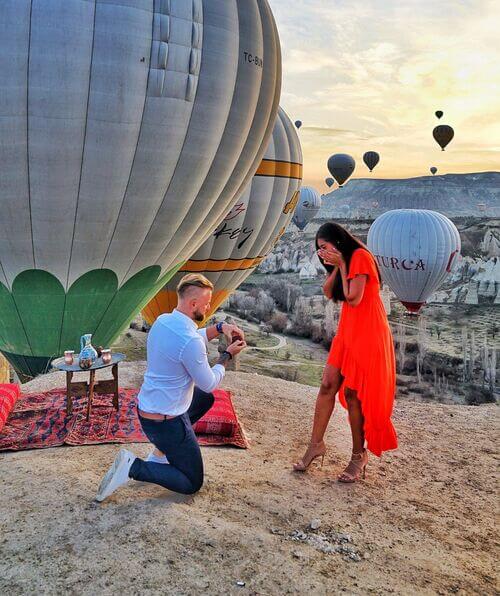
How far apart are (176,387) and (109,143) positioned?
128 inches

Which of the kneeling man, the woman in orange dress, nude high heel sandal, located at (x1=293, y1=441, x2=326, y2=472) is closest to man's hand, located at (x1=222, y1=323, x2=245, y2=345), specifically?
the kneeling man

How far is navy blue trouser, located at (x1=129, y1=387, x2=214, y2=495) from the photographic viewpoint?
2.80m

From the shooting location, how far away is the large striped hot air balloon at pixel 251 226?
9555mm

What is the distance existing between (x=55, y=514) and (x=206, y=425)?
1.68 metres

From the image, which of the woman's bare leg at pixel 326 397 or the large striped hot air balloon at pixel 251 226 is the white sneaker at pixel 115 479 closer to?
the woman's bare leg at pixel 326 397

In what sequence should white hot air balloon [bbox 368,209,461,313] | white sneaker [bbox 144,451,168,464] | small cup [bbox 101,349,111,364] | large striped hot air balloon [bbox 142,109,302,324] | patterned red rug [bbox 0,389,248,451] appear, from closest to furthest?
white sneaker [bbox 144,451,168,464] → patterned red rug [bbox 0,389,248,451] → small cup [bbox 101,349,111,364] → large striped hot air balloon [bbox 142,109,302,324] → white hot air balloon [bbox 368,209,461,313]

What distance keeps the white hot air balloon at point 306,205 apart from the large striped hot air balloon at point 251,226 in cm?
3039

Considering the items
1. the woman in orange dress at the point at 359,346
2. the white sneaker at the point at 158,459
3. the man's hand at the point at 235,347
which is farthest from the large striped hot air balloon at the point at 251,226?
the man's hand at the point at 235,347

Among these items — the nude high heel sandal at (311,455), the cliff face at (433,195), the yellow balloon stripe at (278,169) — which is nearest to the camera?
the nude high heel sandal at (311,455)

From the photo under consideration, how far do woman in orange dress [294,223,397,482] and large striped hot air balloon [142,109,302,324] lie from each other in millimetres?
5973

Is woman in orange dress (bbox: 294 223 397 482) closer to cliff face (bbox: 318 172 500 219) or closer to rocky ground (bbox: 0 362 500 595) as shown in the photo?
rocky ground (bbox: 0 362 500 595)

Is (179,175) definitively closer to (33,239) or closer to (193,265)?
(33,239)

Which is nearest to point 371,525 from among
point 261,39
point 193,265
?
point 261,39

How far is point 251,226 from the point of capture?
32.8ft
